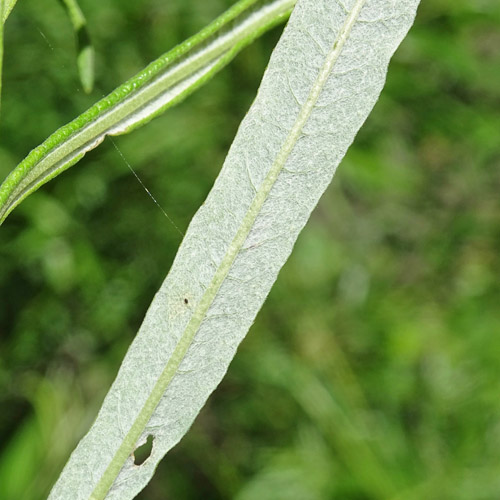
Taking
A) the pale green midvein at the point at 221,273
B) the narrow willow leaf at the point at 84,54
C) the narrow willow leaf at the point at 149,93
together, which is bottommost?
the pale green midvein at the point at 221,273

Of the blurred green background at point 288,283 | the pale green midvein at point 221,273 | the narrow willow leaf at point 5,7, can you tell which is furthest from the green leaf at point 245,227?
the blurred green background at point 288,283

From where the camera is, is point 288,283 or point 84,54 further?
point 288,283

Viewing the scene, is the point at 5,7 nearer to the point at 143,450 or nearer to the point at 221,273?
the point at 221,273

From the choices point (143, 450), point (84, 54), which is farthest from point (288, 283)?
point (84, 54)

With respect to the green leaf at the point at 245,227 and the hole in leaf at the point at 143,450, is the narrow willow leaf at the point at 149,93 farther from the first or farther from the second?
the hole in leaf at the point at 143,450

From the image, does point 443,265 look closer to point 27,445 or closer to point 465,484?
point 465,484
